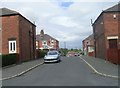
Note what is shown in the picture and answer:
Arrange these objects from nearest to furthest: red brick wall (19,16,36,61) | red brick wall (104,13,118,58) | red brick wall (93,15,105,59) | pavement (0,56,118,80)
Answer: pavement (0,56,118,80) < red brick wall (19,16,36,61) < red brick wall (104,13,118,58) < red brick wall (93,15,105,59)

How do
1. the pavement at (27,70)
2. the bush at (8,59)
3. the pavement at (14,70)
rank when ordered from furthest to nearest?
the bush at (8,59), the pavement at (14,70), the pavement at (27,70)

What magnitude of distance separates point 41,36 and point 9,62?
77.5m

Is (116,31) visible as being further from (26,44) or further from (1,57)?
(1,57)

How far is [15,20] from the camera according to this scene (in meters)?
36.4

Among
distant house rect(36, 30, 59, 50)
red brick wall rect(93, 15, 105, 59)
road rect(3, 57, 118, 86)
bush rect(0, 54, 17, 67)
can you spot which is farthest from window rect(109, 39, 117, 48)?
distant house rect(36, 30, 59, 50)

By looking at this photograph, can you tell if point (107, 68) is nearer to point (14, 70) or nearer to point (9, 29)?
point (14, 70)

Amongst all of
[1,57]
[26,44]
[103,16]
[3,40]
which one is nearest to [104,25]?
[103,16]

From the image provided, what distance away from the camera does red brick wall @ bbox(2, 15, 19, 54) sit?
36.2 meters

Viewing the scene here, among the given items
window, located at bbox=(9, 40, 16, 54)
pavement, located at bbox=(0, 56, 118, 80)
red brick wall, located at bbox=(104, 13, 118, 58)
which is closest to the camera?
pavement, located at bbox=(0, 56, 118, 80)

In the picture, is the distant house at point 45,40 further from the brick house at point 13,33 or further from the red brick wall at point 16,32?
the brick house at point 13,33

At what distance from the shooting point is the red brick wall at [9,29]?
36219 millimetres

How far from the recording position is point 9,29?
37000 mm

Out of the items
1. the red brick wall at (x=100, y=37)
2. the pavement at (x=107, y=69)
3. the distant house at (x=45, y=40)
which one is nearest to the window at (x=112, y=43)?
the red brick wall at (x=100, y=37)

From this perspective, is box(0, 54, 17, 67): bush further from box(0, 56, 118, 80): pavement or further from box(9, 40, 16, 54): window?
box(9, 40, 16, 54): window
